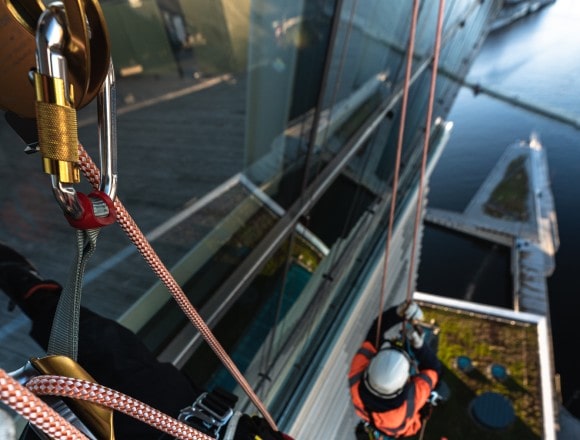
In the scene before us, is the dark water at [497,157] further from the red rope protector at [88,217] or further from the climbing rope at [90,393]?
the red rope protector at [88,217]

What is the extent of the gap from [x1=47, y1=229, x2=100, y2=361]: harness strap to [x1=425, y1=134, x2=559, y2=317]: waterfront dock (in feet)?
72.2

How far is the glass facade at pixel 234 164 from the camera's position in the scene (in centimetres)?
228

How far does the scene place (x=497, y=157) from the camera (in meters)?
28.8

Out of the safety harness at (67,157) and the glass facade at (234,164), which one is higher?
the glass facade at (234,164)

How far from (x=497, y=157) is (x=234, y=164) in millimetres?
31519

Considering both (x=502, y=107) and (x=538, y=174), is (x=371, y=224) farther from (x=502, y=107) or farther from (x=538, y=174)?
(x=502, y=107)

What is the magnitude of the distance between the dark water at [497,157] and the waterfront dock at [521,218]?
952 millimetres

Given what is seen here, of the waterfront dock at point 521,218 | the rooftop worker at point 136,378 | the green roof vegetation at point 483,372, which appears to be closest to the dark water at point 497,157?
the waterfront dock at point 521,218

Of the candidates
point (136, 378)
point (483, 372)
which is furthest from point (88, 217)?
point (483, 372)

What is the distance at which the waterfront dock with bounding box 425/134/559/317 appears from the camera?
19.5m

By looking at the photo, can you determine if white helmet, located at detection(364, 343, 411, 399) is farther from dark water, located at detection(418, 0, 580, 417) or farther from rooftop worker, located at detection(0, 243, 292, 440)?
dark water, located at detection(418, 0, 580, 417)

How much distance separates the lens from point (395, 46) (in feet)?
17.6

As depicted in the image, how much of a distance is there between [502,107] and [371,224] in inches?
1397

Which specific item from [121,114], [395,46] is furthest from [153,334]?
[395,46]
